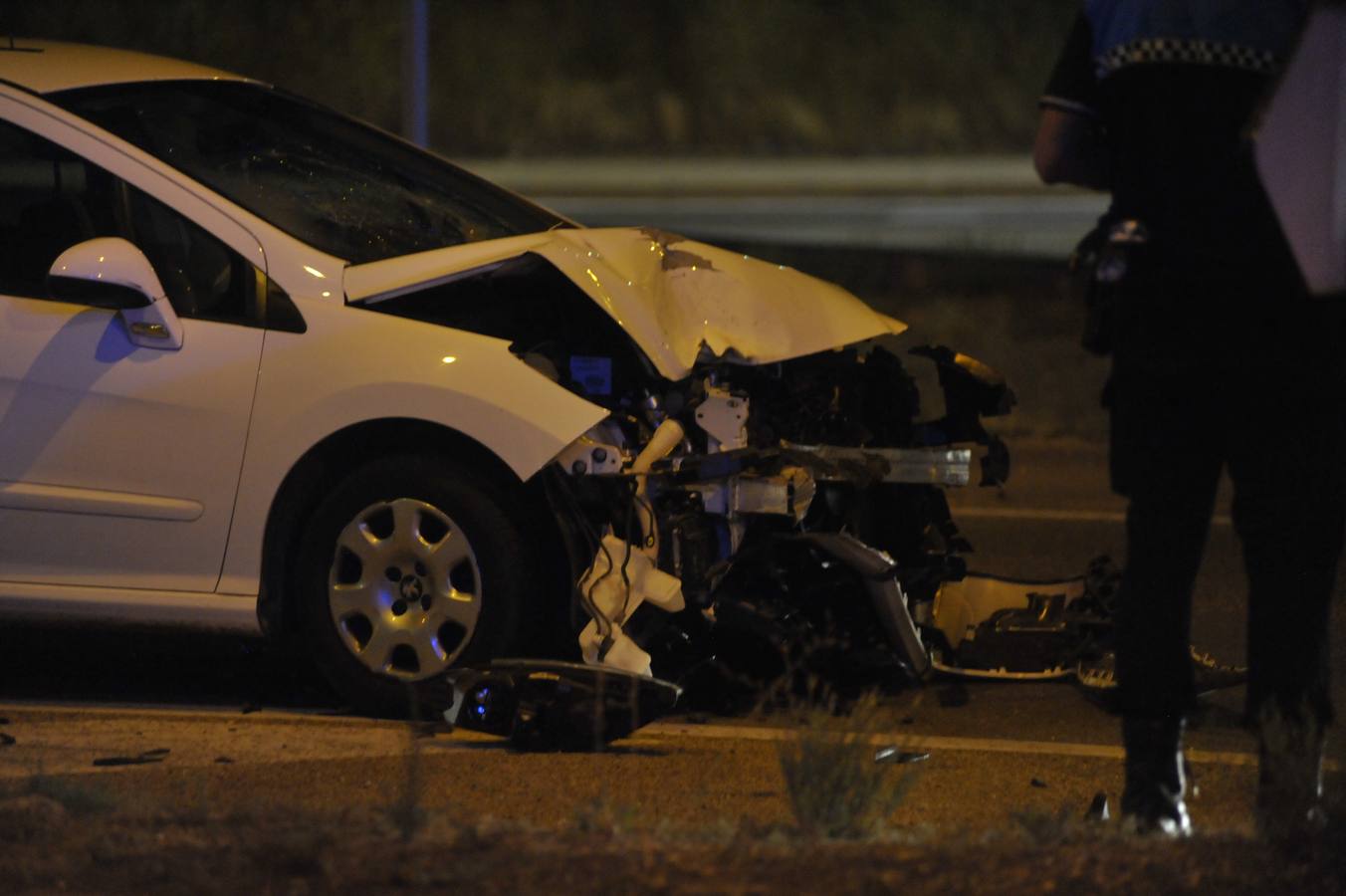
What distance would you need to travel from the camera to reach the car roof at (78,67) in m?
5.54

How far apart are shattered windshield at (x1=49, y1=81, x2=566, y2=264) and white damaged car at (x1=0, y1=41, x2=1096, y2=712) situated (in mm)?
45

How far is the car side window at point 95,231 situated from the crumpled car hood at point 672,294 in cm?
36

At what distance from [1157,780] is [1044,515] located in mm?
4887

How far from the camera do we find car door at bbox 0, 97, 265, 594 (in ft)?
17.0

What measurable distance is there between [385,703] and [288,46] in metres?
26.8

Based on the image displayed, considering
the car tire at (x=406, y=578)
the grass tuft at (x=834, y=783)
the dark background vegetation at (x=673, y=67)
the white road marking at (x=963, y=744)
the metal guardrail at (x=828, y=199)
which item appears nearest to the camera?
the grass tuft at (x=834, y=783)

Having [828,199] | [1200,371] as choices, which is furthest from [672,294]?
[828,199]

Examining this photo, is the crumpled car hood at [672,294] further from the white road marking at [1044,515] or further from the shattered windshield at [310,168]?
the white road marking at [1044,515]

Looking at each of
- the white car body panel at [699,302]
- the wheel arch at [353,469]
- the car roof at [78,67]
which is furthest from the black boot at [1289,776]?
the car roof at [78,67]

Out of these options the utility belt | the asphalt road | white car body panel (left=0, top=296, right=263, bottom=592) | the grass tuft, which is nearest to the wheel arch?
white car body panel (left=0, top=296, right=263, bottom=592)

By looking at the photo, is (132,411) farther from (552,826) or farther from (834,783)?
(834,783)

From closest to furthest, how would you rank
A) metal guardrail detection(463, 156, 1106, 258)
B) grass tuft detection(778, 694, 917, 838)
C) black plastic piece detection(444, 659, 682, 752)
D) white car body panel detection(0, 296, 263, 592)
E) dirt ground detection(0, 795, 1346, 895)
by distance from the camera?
dirt ground detection(0, 795, 1346, 895)
grass tuft detection(778, 694, 917, 838)
black plastic piece detection(444, 659, 682, 752)
white car body panel detection(0, 296, 263, 592)
metal guardrail detection(463, 156, 1106, 258)

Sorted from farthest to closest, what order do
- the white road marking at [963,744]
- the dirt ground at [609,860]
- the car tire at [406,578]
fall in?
the car tire at [406,578], the white road marking at [963,744], the dirt ground at [609,860]

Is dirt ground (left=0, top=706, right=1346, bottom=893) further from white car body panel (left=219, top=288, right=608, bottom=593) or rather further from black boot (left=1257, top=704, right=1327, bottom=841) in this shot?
white car body panel (left=219, top=288, right=608, bottom=593)
